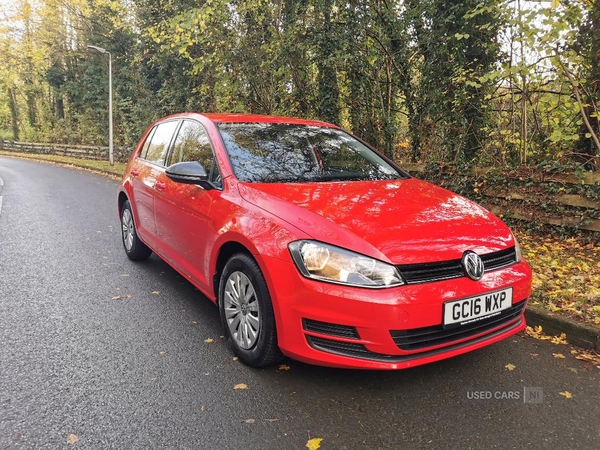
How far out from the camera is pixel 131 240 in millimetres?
5605

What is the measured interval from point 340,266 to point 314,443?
92cm

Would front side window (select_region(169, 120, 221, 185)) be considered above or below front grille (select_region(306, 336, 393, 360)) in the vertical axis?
above

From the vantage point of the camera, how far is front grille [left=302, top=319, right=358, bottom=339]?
255 cm

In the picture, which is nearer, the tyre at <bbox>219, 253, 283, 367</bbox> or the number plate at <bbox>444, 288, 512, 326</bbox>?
the number plate at <bbox>444, 288, 512, 326</bbox>

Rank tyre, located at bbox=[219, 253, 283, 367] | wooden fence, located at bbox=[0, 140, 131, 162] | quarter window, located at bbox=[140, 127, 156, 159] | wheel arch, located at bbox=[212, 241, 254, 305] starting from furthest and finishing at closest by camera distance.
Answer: wooden fence, located at bbox=[0, 140, 131, 162] → quarter window, located at bbox=[140, 127, 156, 159] → wheel arch, located at bbox=[212, 241, 254, 305] → tyre, located at bbox=[219, 253, 283, 367]

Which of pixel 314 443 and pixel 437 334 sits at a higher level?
pixel 437 334

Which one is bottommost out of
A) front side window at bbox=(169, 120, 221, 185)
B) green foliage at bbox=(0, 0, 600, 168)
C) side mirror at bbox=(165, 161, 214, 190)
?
side mirror at bbox=(165, 161, 214, 190)

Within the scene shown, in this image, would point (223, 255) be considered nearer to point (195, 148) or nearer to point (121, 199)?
point (195, 148)

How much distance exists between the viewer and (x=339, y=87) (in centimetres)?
989

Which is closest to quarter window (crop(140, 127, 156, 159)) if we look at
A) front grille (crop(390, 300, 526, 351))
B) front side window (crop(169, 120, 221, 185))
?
front side window (crop(169, 120, 221, 185))

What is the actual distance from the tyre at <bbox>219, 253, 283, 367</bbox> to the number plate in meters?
1.04

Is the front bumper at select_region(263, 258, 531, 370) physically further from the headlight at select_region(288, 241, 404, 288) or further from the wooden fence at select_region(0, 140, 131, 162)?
the wooden fence at select_region(0, 140, 131, 162)

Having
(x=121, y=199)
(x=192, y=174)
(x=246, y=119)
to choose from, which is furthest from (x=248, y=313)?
(x=121, y=199)

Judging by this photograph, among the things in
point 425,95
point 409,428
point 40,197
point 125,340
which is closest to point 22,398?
point 125,340
